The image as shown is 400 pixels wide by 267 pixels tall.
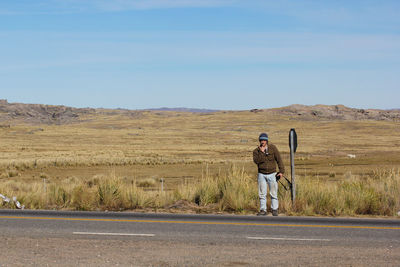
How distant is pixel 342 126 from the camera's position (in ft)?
410

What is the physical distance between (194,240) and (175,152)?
56.6 metres

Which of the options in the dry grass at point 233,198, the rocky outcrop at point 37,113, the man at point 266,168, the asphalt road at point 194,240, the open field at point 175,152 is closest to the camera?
the asphalt road at point 194,240

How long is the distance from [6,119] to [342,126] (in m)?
100

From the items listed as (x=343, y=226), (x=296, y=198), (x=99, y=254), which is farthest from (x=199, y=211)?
(x=99, y=254)

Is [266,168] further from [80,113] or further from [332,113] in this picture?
[80,113]

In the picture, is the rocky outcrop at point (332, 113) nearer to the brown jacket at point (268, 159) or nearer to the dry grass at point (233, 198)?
the dry grass at point (233, 198)

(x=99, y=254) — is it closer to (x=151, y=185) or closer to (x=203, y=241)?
(x=203, y=241)

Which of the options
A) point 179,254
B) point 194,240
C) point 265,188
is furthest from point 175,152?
point 179,254

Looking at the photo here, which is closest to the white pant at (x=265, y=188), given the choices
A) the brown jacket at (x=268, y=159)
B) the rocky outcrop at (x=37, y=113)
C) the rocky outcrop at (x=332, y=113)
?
the brown jacket at (x=268, y=159)

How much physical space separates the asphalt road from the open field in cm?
241

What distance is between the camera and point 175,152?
66.5 metres

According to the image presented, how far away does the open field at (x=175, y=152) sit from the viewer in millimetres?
30469

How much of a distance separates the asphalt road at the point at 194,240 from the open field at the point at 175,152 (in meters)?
2.41

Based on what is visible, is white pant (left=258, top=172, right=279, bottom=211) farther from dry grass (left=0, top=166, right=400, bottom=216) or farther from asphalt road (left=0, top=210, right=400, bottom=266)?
dry grass (left=0, top=166, right=400, bottom=216)
